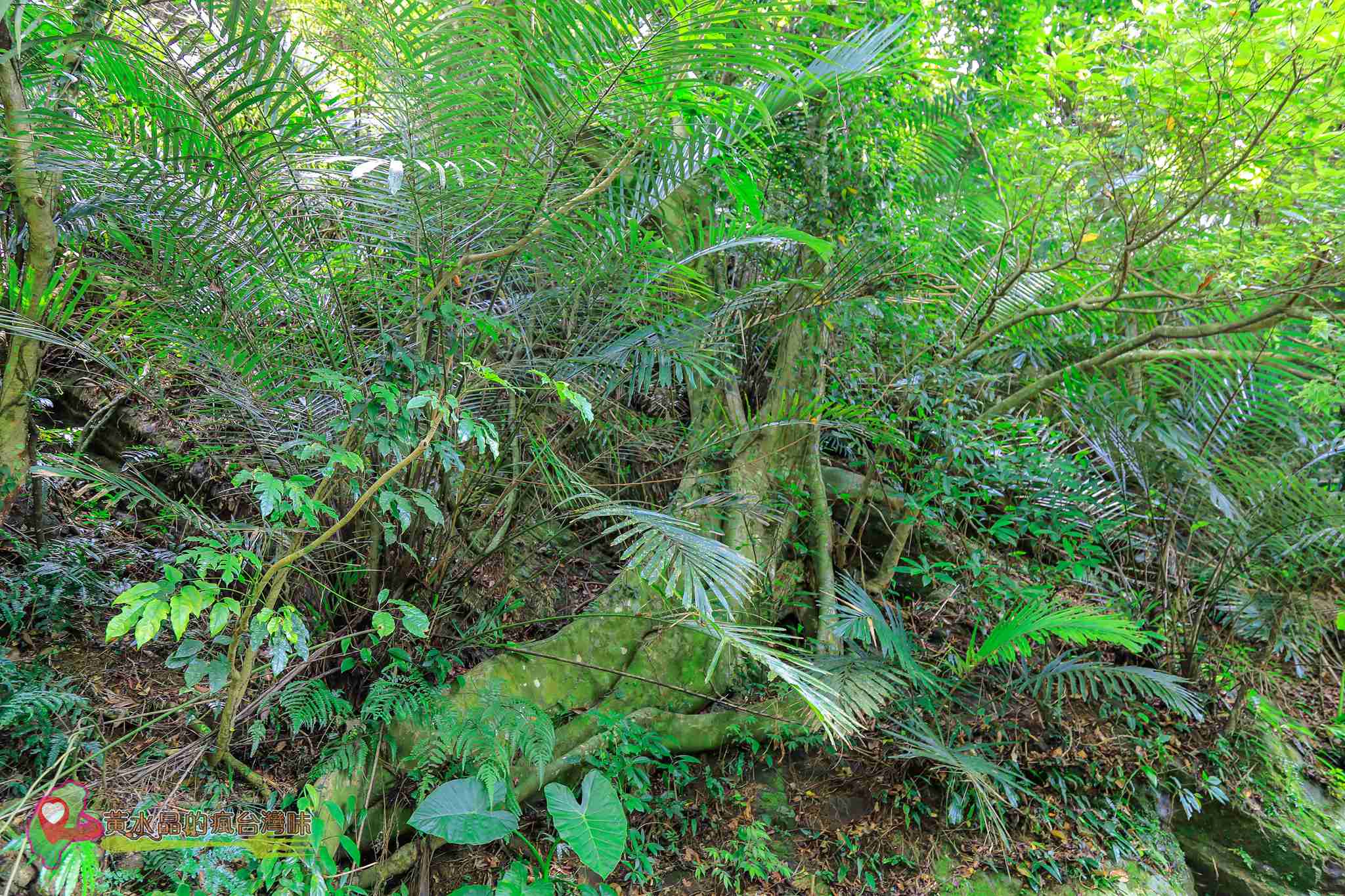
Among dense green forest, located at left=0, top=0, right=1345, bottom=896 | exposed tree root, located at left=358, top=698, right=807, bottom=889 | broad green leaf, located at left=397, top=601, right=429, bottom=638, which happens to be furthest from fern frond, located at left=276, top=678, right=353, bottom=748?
exposed tree root, located at left=358, top=698, right=807, bottom=889

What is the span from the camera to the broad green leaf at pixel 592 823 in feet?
7.43

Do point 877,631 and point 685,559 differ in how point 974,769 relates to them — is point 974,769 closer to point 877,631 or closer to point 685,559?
point 877,631

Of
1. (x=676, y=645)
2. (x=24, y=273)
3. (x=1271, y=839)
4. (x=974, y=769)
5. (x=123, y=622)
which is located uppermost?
(x=24, y=273)

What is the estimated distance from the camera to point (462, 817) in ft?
7.39

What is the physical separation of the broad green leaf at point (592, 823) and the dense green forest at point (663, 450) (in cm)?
2

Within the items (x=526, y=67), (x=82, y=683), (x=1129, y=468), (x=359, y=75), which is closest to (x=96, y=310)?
(x=359, y=75)

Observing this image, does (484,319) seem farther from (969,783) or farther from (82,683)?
(969,783)

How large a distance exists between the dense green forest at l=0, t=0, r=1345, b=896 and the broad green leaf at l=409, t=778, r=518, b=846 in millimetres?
12

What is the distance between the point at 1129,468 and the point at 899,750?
6.58ft

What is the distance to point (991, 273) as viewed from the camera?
12.8 ft

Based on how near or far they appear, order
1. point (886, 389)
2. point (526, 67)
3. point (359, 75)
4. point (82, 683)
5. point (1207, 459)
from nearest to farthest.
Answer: point (526, 67) → point (359, 75) → point (82, 683) → point (886, 389) → point (1207, 459)

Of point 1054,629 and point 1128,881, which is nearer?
point 1054,629

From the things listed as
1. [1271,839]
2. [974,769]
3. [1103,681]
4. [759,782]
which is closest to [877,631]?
[974,769]

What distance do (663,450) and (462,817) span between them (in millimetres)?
1870
